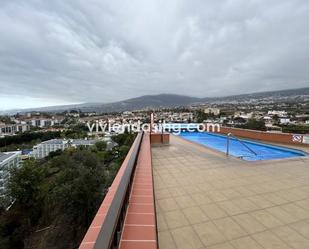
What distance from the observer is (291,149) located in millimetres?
8352

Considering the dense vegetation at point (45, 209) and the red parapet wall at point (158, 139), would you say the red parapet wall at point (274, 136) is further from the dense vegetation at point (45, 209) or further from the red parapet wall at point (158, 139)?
the dense vegetation at point (45, 209)

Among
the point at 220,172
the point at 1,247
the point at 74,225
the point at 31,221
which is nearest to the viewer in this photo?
the point at 220,172

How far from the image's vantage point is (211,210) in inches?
117

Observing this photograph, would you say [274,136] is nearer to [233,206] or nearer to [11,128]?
[233,206]

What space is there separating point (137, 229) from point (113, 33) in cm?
1368

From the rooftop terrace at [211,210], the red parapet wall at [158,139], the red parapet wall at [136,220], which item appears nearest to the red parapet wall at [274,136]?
the rooftop terrace at [211,210]

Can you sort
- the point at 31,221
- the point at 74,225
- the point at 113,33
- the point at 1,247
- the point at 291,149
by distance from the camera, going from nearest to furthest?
the point at 291,149 < the point at 1,247 < the point at 74,225 < the point at 31,221 < the point at 113,33

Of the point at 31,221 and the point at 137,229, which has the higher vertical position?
the point at 137,229

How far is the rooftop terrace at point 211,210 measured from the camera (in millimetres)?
2086

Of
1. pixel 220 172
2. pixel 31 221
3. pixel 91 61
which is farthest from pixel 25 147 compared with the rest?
pixel 220 172

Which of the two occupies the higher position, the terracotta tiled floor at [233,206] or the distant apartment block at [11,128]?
the terracotta tiled floor at [233,206]

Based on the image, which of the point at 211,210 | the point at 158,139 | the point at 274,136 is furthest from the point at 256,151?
the point at 211,210

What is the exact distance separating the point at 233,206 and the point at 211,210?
382 mm

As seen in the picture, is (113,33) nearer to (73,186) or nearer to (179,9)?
(179,9)
